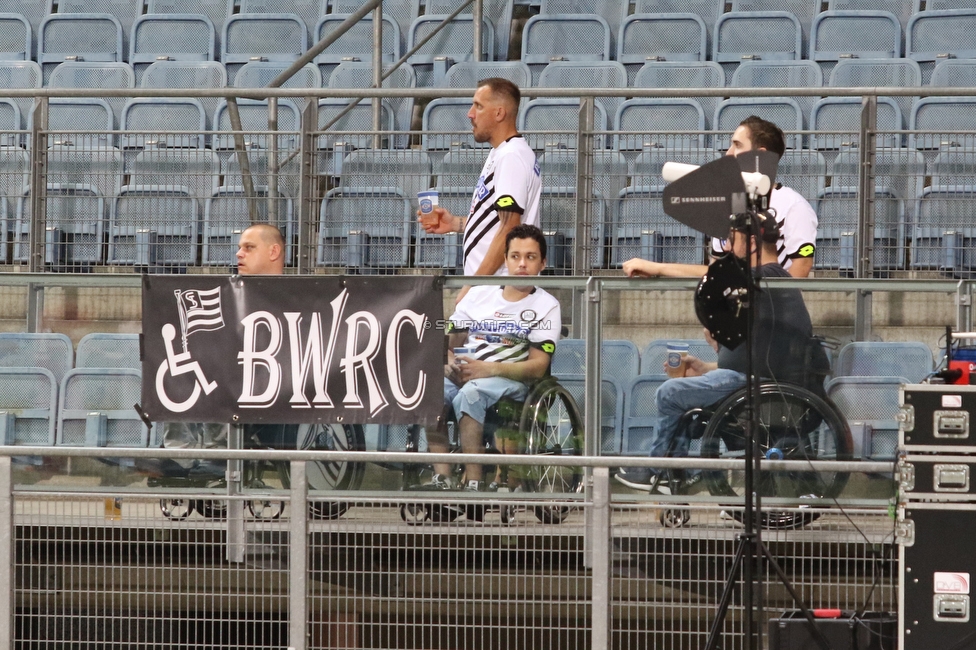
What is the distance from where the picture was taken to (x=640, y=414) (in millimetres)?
4859

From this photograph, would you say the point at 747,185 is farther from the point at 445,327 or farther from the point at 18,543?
the point at 18,543

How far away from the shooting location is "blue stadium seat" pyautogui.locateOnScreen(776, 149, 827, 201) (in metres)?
6.86

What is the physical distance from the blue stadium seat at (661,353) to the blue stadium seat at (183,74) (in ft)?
18.5

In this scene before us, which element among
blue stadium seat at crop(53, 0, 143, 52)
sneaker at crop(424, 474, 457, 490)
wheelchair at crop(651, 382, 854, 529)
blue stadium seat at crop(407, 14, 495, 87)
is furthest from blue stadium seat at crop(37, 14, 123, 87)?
wheelchair at crop(651, 382, 854, 529)

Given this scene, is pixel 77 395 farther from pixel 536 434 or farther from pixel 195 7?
pixel 195 7

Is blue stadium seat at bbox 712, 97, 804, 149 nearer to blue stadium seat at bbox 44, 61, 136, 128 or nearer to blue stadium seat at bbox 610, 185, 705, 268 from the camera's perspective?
blue stadium seat at bbox 610, 185, 705, 268

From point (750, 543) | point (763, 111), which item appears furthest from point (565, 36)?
point (750, 543)

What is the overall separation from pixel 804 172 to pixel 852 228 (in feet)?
1.31

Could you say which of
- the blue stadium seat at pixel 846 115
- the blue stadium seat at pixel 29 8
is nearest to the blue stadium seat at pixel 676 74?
the blue stadium seat at pixel 846 115

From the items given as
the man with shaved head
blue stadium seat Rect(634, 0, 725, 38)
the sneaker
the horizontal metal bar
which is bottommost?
the sneaker

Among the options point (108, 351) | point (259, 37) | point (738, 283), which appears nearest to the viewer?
point (738, 283)

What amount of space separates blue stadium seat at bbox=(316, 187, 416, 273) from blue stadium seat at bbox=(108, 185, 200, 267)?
2.49 feet

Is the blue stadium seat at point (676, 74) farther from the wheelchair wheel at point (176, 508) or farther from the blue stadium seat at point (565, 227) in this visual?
the wheelchair wheel at point (176, 508)

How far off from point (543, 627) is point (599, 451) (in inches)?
27.3
